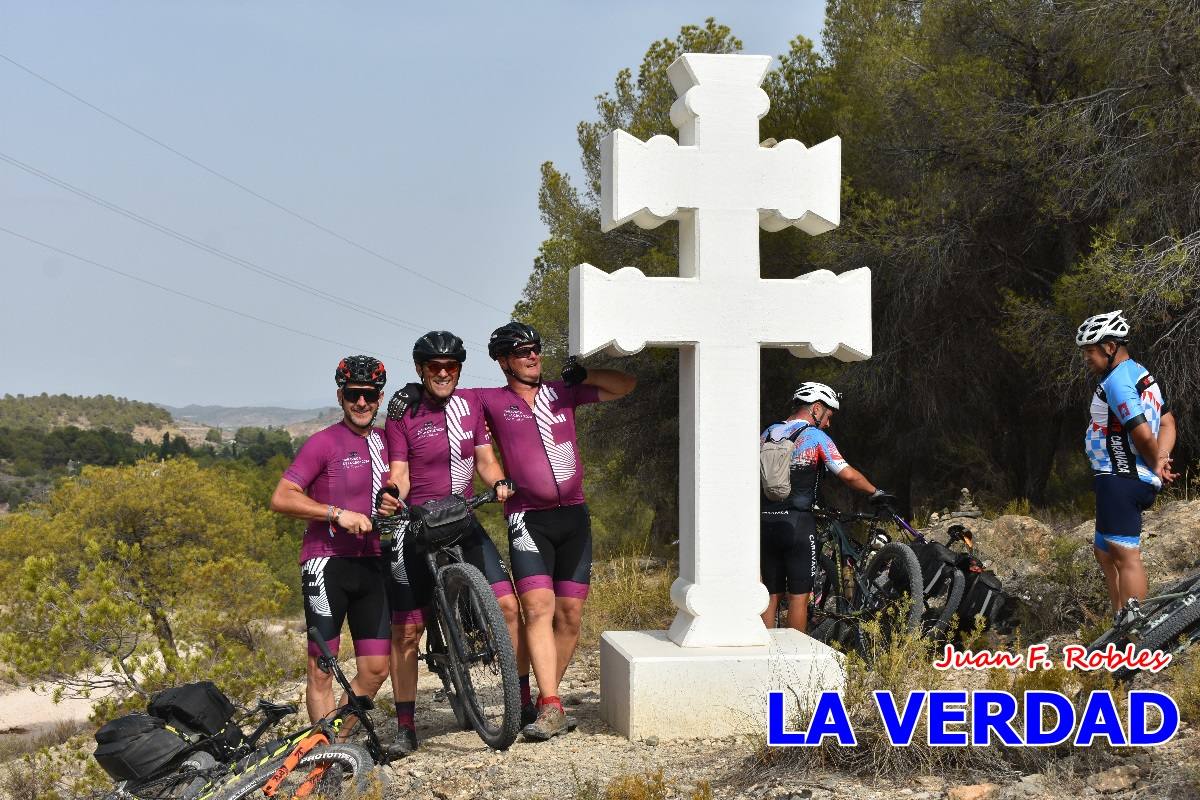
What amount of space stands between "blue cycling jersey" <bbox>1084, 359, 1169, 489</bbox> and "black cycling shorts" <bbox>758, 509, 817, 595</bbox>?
63.6 inches

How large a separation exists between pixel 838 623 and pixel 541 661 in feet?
7.46

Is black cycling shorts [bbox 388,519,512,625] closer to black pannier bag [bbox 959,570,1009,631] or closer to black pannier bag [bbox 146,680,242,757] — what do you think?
black pannier bag [bbox 146,680,242,757]

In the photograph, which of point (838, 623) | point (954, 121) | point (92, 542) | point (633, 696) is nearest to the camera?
point (633, 696)

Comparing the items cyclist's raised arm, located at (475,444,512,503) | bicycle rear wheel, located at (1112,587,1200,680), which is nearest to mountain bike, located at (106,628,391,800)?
cyclist's raised arm, located at (475,444,512,503)

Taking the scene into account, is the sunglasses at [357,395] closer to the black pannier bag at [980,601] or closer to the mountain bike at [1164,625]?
the mountain bike at [1164,625]

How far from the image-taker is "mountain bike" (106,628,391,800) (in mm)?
4090

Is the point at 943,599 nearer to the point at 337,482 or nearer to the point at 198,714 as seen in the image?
the point at 337,482

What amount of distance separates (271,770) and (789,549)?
344 cm

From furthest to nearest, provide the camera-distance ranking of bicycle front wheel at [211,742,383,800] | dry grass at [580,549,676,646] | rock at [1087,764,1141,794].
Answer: dry grass at [580,549,676,646] < bicycle front wheel at [211,742,383,800] < rock at [1087,764,1141,794]

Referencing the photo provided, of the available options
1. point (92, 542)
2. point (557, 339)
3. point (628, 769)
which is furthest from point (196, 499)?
point (628, 769)

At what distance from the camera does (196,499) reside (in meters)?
18.0

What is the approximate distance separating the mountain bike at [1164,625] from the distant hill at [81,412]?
3966 inches

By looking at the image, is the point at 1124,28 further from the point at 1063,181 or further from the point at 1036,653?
the point at 1036,653

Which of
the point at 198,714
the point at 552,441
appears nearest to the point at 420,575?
the point at 552,441
